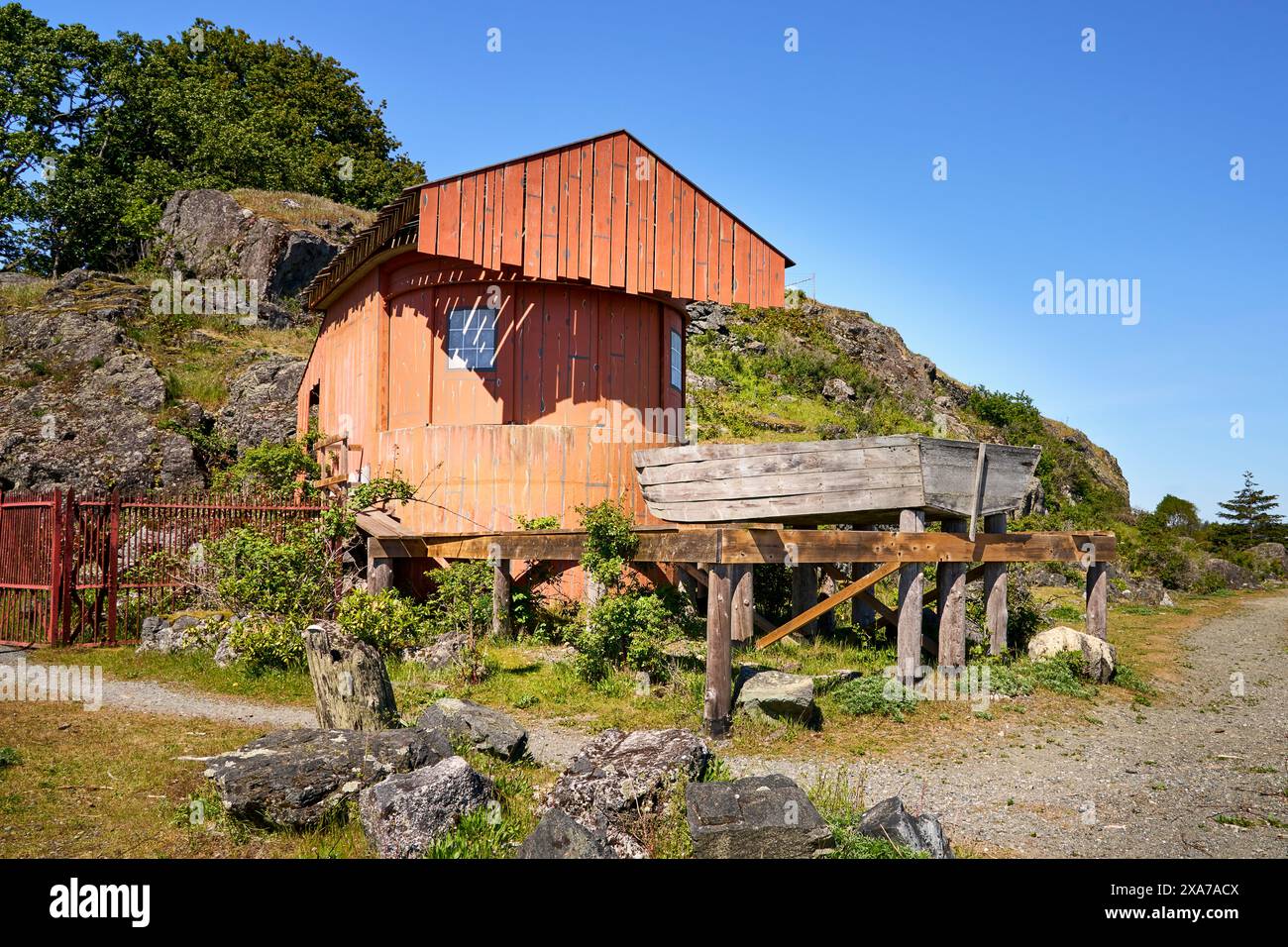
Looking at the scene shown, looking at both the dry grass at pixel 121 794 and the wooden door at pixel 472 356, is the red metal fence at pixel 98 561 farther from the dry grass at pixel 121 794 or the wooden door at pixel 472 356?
the dry grass at pixel 121 794

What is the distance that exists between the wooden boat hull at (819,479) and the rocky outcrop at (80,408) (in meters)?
15.7

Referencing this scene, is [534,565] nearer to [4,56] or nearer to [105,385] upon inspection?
[105,385]

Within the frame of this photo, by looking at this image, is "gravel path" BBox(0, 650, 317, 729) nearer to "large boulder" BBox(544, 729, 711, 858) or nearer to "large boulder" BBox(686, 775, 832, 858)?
"large boulder" BBox(544, 729, 711, 858)

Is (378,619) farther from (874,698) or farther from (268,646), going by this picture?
(874,698)

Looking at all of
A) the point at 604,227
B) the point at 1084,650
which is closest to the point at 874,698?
the point at 1084,650

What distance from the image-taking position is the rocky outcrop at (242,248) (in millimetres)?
34000

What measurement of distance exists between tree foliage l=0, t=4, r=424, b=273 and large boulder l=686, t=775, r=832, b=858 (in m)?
39.6

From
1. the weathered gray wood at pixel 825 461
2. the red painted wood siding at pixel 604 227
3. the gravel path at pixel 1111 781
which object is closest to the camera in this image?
the gravel path at pixel 1111 781

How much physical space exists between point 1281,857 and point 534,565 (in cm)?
990

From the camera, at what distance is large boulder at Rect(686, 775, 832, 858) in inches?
216

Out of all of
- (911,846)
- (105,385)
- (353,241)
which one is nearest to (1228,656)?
(911,846)

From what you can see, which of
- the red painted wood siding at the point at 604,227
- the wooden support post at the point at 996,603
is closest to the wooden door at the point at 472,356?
the red painted wood siding at the point at 604,227

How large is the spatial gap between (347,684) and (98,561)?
320 inches

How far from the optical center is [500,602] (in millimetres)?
12938
